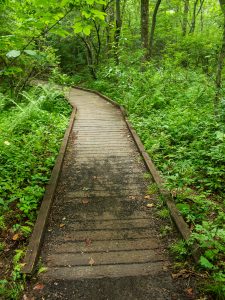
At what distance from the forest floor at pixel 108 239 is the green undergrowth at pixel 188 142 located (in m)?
0.39

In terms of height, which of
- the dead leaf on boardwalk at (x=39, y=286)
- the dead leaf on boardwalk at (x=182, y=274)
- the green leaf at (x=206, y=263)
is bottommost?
the dead leaf on boardwalk at (x=182, y=274)

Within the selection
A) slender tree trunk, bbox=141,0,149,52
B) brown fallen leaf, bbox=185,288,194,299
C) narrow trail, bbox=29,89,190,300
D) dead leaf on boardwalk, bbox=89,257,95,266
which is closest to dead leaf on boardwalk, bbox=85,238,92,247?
narrow trail, bbox=29,89,190,300

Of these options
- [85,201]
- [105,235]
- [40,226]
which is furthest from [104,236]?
[85,201]

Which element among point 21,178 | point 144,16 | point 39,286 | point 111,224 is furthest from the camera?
point 144,16

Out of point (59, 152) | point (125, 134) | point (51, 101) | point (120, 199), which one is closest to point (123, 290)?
point (120, 199)

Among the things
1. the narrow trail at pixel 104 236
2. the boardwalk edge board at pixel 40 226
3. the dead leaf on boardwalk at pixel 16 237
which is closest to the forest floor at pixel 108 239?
the narrow trail at pixel 104 236

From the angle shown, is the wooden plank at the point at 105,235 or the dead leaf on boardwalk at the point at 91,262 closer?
the dead leaf on boardwalk at the point at 91,262

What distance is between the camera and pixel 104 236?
4461 millimetres

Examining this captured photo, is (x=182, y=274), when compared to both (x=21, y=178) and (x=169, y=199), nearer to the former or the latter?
(x=169, y=199)

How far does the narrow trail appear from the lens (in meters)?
3.47

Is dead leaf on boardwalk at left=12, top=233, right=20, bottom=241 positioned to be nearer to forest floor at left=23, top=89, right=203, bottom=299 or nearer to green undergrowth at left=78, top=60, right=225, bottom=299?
forest floor at left=23, top=89, right=203, bottom=299

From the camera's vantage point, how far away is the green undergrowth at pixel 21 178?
3879 mm

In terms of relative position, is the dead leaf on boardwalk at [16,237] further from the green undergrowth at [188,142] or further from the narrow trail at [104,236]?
the green undergrowth at [188,142]

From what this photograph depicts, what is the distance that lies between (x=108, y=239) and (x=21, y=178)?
247cm
